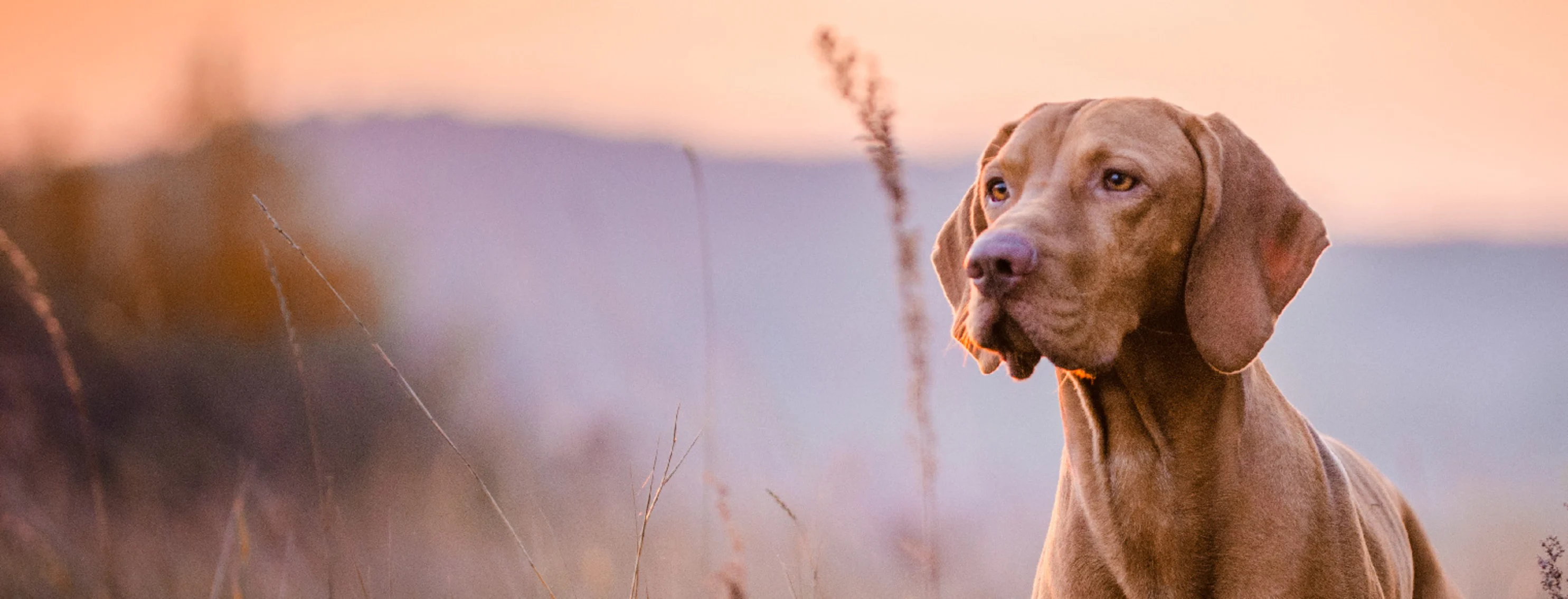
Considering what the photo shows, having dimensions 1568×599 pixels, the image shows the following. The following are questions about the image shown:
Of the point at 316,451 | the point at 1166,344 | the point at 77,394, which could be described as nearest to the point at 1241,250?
the point at 1166,344

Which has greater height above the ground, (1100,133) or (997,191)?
(1100,133)

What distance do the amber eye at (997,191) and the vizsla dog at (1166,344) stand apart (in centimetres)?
2

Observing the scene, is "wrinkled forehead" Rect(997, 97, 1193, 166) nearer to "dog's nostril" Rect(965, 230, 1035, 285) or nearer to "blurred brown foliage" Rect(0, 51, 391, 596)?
"dog's nostril" Rect(965, 230, 1035, 285)

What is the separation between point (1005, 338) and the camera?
2789 millimetres

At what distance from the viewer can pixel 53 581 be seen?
12.3 feet

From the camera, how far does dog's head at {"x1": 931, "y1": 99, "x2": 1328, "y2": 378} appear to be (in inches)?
106

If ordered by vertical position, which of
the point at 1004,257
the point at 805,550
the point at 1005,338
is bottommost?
the point at 805,550

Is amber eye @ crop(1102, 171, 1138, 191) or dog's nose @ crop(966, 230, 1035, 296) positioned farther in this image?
amber eye @ crop(1102, 171, 1138, 191)

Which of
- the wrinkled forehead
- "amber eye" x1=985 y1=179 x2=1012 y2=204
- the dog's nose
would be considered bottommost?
the dog's nose

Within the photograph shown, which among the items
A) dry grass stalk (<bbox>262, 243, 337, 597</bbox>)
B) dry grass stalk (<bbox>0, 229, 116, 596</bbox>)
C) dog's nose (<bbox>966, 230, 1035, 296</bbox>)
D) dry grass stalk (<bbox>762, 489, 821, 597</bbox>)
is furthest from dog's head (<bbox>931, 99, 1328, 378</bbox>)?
dry grass stalk (<bbox>0, 229, 116, 596</bbox>)

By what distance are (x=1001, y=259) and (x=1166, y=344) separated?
2.18ft

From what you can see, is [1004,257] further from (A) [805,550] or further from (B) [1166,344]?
(A) [805,550]

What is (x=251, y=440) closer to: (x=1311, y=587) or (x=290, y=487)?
(x=290, y=487)

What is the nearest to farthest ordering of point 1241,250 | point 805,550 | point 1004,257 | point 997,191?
point 1004,257 < point 1241,250 < point 997,191 < point 805,550
